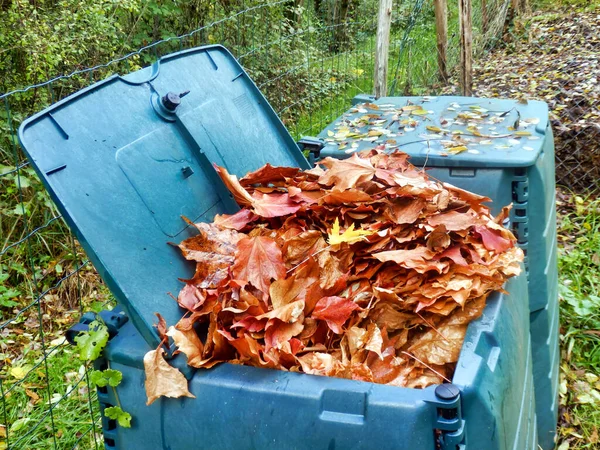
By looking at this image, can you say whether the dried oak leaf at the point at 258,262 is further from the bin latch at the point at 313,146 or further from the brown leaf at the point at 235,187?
the bin latch at the point at 313,146

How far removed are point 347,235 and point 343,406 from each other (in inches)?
19.7

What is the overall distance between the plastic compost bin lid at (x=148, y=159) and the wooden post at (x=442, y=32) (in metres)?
3.50

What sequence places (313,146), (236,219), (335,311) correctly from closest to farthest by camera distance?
1. (335,311)
2. (236,219)
3. (313,146)

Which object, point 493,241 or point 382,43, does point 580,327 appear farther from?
point 382,43

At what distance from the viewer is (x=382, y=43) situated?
4.02 m

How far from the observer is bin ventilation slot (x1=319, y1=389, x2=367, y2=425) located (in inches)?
49.6

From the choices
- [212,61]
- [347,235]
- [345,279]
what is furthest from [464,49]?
[345,279]

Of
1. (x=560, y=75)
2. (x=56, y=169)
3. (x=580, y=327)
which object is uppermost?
(x=56, y=169)

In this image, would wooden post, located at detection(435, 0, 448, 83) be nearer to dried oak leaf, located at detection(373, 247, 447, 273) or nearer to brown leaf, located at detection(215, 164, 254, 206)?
brown leaf, located at detection(215, 164, 254, 206)

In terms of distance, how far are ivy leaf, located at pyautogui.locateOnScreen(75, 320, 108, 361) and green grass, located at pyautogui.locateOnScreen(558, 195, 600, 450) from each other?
2066mm

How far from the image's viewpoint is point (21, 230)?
381cm

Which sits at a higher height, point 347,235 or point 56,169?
point 56,169

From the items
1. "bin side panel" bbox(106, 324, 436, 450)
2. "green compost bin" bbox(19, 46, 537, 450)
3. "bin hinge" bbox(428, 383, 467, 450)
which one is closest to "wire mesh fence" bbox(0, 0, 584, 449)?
"green compost bin" bbox(19, 46, 537, 450)

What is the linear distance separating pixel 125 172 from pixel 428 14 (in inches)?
390
